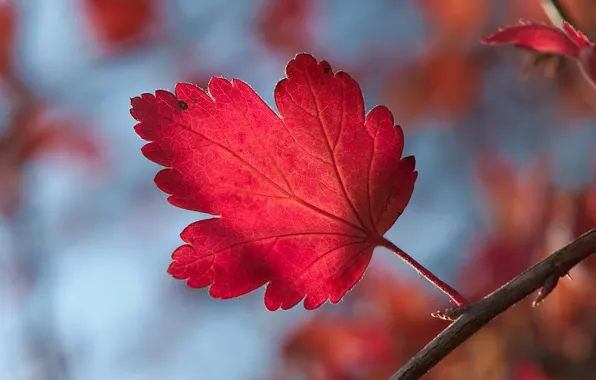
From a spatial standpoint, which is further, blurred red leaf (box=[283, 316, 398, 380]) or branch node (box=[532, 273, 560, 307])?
blurred red leaf (box=[283, 316, 398, 380])

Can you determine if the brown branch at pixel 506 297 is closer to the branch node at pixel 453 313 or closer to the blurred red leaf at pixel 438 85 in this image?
the branch node at pixel 453 313

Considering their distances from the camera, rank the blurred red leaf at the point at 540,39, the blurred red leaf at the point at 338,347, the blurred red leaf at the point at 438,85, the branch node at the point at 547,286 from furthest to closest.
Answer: the blurred red leaf at the point at 438,85 < the blurred red leaf at the point at 338,347 < the blurred red leaf at the point at 540,39 < the branch node at the point at 547,286

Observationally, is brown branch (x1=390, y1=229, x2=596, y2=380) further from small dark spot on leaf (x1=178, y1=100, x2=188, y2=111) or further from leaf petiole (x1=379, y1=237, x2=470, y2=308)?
small dark spot on leaf (x1=178, y1=100, x2=188, y2=111)

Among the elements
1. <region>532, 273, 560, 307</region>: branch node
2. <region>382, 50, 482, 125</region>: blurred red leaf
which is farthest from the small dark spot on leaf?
<region>382, 50, 482, 125</region>: blurred red leaf

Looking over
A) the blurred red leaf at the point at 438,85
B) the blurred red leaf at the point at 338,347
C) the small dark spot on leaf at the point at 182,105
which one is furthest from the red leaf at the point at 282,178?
the blurred red leaf at the point at 438,85

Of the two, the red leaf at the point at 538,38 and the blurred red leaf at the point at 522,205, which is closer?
the red leaf at the point at 538,38

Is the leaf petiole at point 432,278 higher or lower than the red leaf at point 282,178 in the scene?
lower

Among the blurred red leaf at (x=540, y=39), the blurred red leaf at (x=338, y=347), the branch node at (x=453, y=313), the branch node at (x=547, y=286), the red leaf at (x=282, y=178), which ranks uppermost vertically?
the blurred red leaf at (x=540, y=39)
